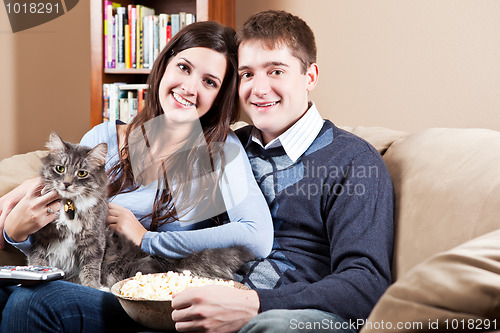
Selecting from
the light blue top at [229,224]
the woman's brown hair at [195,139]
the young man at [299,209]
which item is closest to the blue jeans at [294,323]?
the young man at [299,209]

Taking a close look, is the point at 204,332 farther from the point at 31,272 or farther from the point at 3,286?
the point at 3,286

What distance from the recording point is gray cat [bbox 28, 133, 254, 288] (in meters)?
1.39

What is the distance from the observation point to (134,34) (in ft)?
A: 9.02

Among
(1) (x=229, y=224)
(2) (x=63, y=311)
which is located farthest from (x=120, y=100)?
(2) (x=63, y=311)

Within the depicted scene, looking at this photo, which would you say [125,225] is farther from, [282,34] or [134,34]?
[134,34]

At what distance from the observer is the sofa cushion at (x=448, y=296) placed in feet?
2.25

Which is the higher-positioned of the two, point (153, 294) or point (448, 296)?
point (448, 296)

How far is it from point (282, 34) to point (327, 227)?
596 millimetres

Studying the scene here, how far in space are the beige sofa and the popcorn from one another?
1.66 feet

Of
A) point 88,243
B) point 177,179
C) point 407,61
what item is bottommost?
point 88,243

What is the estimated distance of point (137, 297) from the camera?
44.8 inches

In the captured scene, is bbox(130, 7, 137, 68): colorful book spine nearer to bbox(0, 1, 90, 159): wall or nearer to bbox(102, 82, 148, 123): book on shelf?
bbox(102, 82, 148, 123): book on shelf

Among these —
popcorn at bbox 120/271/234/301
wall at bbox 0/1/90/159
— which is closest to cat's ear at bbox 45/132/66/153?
popcorn at bbox 120/271/234/301

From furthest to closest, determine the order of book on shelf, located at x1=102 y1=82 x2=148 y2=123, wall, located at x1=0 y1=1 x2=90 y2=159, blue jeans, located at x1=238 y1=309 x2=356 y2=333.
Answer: wall, located at x1=0 y1=1 x2=90 y2=159
book on shelf, located at x1=102 y1=82 x2=148 y2=123
blue jeans, located at x1=238 y1=309 x2=356 y2=333
